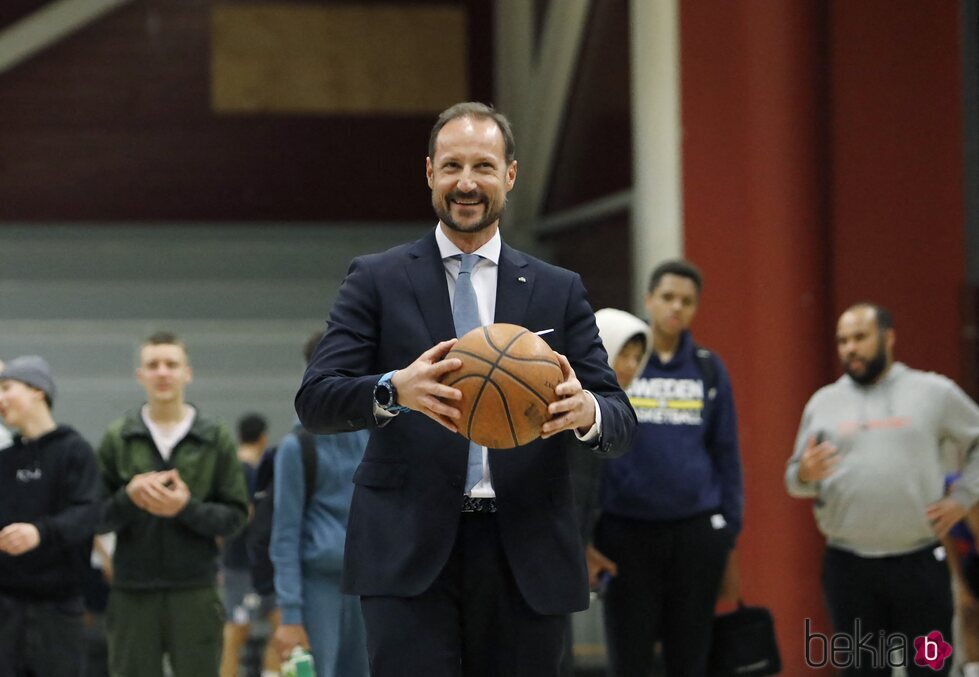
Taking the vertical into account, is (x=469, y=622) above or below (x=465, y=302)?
below

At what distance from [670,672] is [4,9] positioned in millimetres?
10881

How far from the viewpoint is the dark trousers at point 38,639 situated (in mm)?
6230

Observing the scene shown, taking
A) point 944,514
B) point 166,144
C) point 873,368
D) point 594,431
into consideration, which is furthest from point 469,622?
point 166,144

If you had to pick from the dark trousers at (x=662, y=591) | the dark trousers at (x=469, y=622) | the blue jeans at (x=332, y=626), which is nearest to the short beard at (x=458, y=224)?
the dark trousers at (x=469, y=622)

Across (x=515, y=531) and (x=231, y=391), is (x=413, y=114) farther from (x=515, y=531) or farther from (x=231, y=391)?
(x=515, y=531)

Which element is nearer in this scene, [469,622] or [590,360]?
[469,622]

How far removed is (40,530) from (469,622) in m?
3.29

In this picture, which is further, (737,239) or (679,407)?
(737,239)

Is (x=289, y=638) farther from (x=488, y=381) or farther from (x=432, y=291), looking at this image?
(x=488, y=381)

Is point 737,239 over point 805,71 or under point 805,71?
under

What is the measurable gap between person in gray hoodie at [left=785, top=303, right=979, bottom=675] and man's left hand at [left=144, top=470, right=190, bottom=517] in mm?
2700

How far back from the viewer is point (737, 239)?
9234 millimetres

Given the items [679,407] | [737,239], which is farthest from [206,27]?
[679,407]

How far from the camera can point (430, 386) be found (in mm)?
3172
